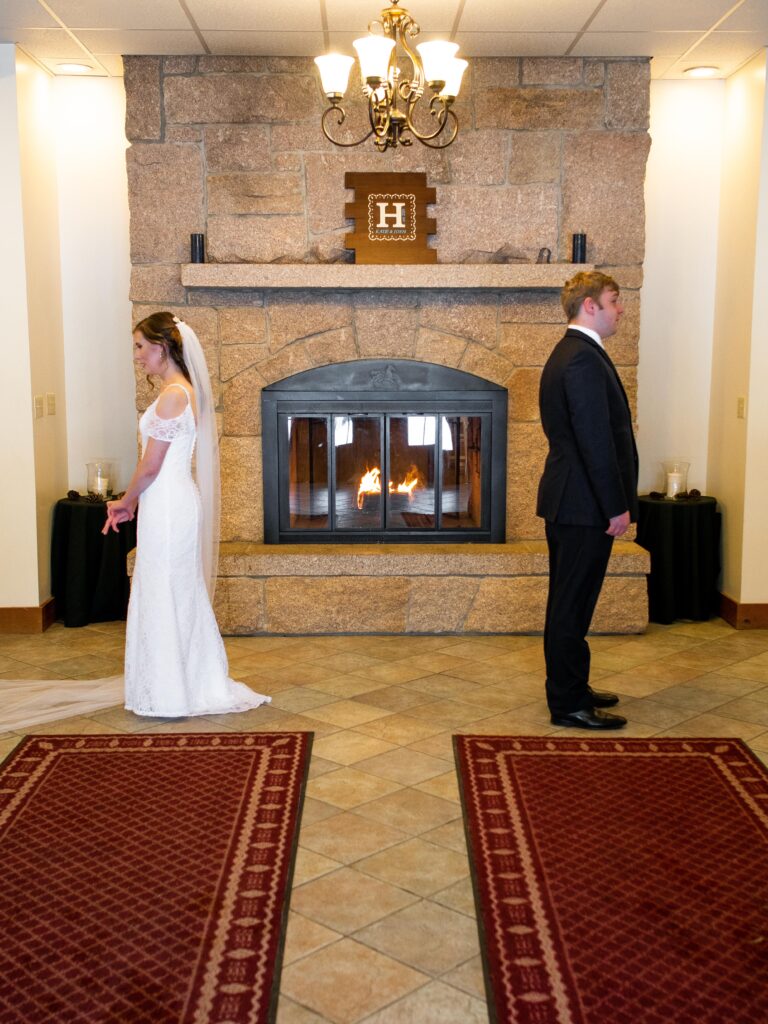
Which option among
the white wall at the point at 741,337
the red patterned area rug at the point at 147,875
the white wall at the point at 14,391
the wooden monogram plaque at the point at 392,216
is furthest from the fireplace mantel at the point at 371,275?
the red patterned area rug at the point at 147,875

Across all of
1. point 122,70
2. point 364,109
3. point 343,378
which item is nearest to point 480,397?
point 343,378

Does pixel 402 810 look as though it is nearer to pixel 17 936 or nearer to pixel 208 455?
pixel 17 936

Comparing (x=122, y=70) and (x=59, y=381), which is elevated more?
(x=122, y=70)

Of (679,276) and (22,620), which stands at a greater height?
(679,276)

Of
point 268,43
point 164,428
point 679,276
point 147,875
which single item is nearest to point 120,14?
point 268,43

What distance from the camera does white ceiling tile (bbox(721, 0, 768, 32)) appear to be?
4.62 meters

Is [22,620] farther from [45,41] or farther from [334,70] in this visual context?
[334,70]

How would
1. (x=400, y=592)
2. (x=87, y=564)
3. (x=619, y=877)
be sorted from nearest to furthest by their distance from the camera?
(x=619, y=877), (x=400, y=592), (x=87, y=564)

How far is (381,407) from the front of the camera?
571cm

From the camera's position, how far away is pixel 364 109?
5465mm

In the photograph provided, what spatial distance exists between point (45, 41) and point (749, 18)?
10.5ft

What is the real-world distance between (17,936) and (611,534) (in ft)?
7.71

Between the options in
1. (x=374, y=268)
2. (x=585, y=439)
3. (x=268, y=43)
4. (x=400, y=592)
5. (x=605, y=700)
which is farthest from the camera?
(x=400, y=592)

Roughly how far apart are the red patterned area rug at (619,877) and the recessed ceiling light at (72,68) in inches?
155
